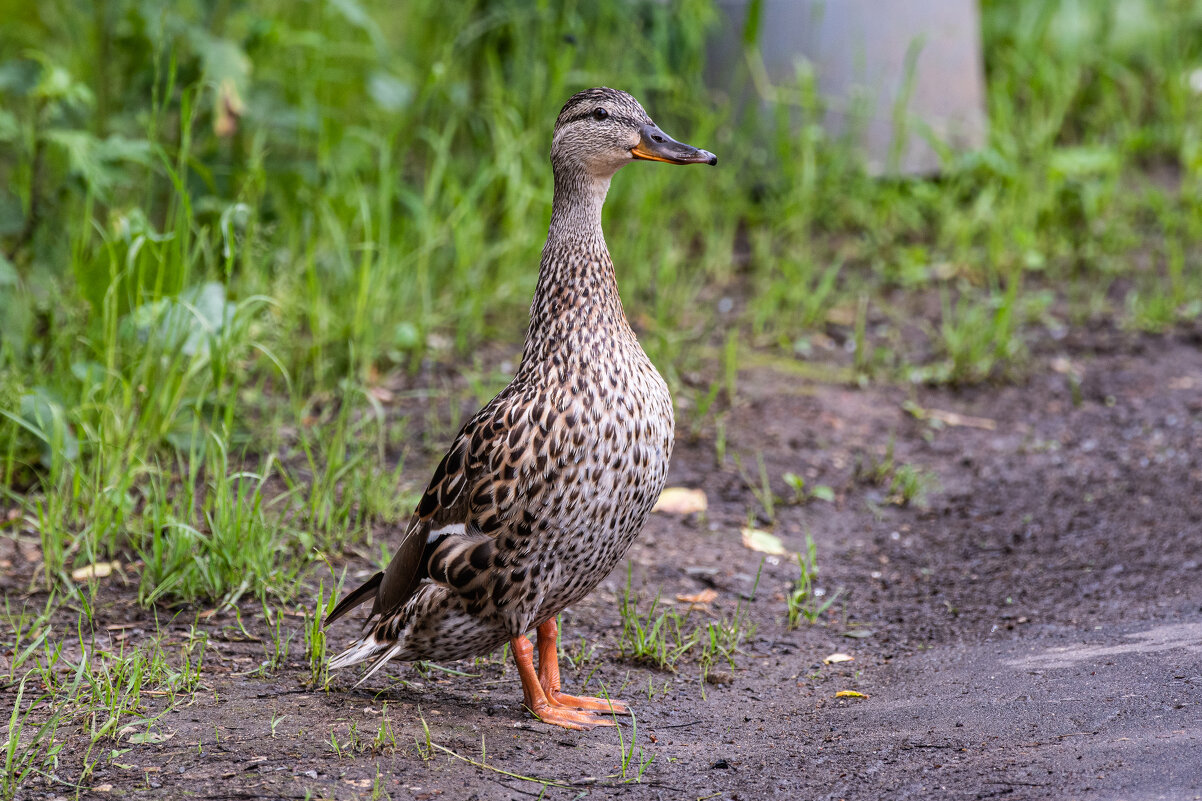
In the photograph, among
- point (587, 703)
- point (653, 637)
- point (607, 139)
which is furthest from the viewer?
point (653, 637)

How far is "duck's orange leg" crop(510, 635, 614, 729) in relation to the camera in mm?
3016

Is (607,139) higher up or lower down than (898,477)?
higher up

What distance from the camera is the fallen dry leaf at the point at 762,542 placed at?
4.16 metres

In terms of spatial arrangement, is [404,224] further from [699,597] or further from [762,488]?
[699,597]

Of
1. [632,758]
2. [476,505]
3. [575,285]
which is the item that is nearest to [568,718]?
[632,758]

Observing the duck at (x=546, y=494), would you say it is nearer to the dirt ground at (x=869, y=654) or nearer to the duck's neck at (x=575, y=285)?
the duck's neck at (x=575, y=285)

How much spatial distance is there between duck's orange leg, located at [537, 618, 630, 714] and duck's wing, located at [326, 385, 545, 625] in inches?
11.2

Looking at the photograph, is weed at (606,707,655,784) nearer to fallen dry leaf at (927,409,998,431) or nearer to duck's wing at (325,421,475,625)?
duck's wing at (325,421,475,625)

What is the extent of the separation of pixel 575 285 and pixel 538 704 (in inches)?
41.7

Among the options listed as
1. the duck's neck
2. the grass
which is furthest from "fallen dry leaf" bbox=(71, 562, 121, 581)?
the duck's neck

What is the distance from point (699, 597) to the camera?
3.83m

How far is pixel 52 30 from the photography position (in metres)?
7.00

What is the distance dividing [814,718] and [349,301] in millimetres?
2662

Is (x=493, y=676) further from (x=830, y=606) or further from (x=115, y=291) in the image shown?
(x=115, y=291)
